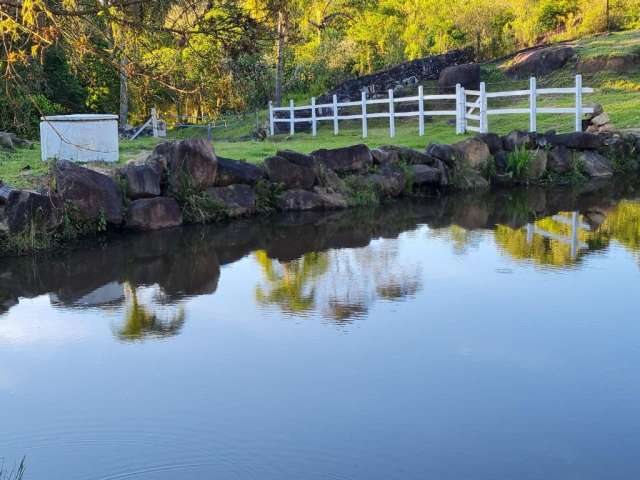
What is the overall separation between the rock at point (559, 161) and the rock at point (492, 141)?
1.07m

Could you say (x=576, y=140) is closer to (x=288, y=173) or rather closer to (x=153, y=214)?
(x=288, y=173)

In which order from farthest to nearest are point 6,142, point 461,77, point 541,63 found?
point 541,63
point 461,77
point 6,142

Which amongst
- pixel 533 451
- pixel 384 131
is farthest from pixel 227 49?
pixel 384 131

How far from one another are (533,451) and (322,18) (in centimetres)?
3171

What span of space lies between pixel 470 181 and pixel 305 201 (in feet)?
13.1

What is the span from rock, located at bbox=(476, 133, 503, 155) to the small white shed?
708 centimetres

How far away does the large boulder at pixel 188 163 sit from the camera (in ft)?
49.5

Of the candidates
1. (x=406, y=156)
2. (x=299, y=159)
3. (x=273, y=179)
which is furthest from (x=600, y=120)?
(x=273, y=179)

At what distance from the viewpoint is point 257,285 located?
11.2 m

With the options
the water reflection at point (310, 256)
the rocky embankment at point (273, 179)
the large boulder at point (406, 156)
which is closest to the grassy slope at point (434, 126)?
the rocky embankment at point (273, 179)

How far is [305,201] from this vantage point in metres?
16.4

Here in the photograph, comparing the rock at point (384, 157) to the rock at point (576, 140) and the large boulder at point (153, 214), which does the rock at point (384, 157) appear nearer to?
the rock at point (576, 140)

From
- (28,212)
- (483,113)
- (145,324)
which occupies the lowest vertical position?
(145,324)

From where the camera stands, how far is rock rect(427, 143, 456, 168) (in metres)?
18.6
